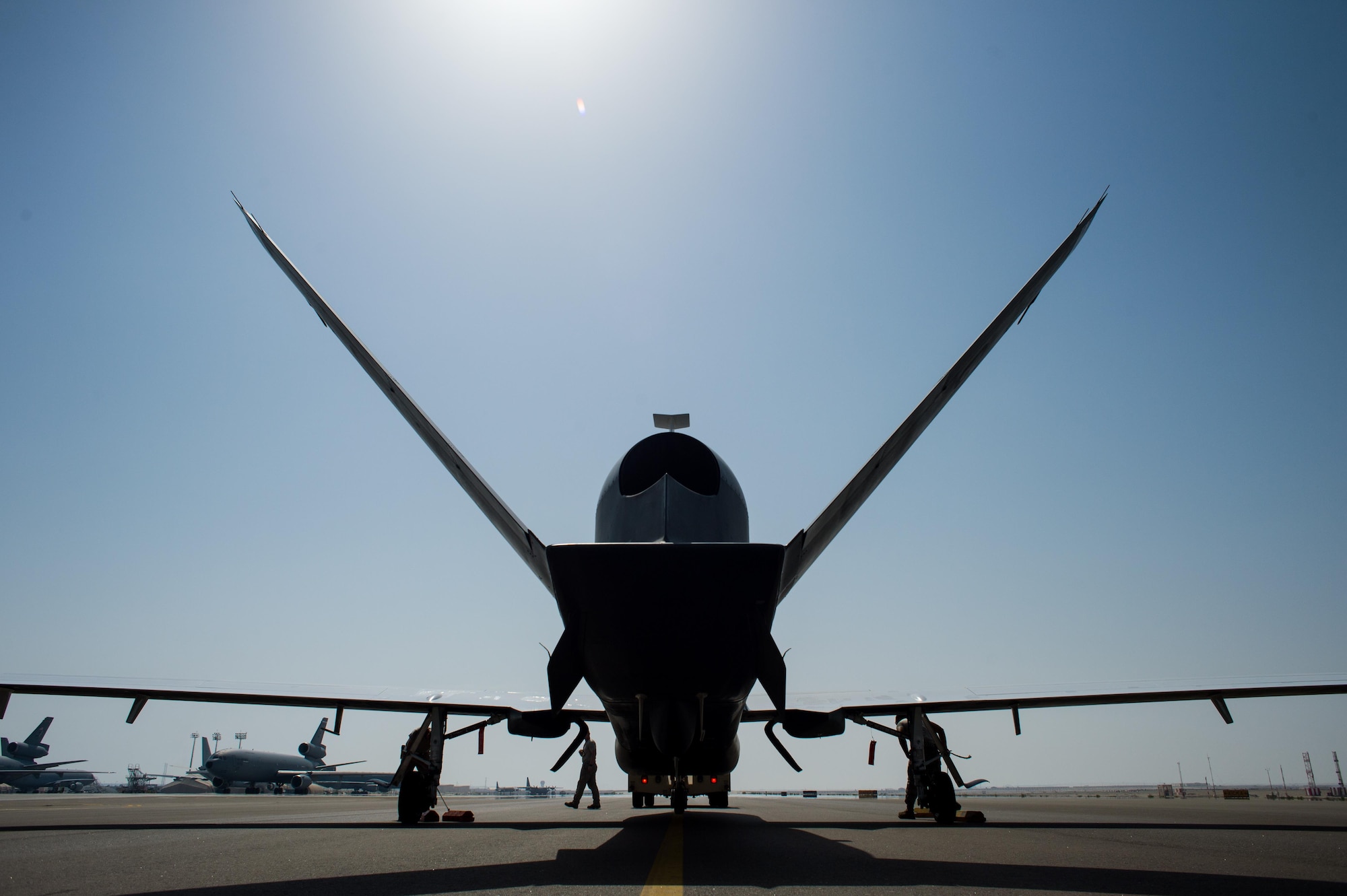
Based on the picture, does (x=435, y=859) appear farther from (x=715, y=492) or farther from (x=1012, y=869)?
(x=1012, y=869)

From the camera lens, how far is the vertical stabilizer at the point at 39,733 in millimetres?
72562

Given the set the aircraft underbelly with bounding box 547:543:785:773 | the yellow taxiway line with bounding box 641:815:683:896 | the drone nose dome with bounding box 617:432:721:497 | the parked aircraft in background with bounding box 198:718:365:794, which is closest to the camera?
the yellow taxiway line with bounding box 641:815:683:896

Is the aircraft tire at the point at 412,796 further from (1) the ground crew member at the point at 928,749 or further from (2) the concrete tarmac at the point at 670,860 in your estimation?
(1) the ground crew member at the point at 928,749

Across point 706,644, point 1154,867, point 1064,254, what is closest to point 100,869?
point 706,644

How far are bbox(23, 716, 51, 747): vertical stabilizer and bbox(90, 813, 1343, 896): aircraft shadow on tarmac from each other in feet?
306

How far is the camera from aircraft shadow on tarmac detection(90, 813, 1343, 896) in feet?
16.5

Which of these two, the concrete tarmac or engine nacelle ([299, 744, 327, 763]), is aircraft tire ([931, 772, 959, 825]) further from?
engine nacelle ([299, 744, 327, 763])

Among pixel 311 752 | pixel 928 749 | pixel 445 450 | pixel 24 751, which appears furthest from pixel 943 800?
pixel 24 751

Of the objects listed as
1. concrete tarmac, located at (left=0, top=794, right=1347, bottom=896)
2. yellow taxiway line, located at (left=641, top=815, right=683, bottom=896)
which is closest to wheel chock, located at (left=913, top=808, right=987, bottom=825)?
concrete tarmac, located at (left=0, top=794, right=1347, bottom=896)

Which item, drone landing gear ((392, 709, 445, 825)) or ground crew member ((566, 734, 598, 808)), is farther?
ground crew member ((566, 734, 598, 808))

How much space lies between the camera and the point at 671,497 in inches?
279

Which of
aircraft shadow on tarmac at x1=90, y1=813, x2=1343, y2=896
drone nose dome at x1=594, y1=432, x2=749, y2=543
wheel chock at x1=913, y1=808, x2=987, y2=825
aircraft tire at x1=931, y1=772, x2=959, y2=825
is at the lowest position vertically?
wheel chock at x1=913, y1=808, x2=987, y2=825

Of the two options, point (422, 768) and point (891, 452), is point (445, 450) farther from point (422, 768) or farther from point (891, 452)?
point (422, 768)

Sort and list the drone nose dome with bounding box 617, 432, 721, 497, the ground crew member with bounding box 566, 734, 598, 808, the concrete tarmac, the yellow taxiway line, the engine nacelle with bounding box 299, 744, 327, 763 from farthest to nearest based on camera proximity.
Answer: the engine nacelle with bounding box 299, 744, 327, 763, the ground crew member with bounding box 566, 734, 598, 808, the drone nose dome with bounding box 617, 432, 721, 497, the concrete tarmac, the yellow taxiway line
